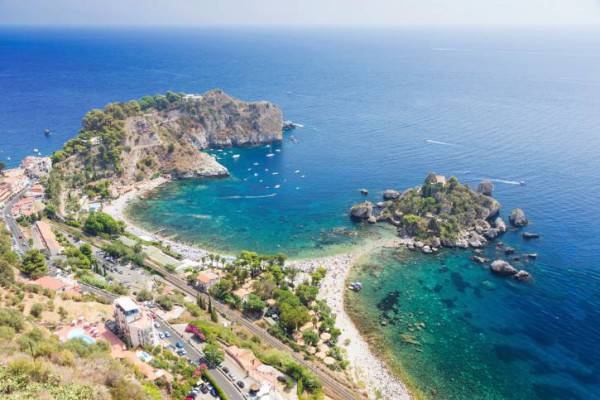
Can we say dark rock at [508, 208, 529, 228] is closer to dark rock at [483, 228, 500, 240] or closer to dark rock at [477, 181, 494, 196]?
dark rock at [483, 228, 500, 240]

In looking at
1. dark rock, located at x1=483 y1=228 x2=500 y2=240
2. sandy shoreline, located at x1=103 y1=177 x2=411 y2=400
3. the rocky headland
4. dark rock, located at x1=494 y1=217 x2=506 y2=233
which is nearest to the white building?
sandy shoreline, located at x1=103 y1=177 x2=411 y2=400

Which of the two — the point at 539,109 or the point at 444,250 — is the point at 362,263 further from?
the point at 539,109

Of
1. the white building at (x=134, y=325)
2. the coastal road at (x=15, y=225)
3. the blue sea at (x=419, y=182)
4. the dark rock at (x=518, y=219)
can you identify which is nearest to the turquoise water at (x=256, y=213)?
the blue sea at (x=419, y=182)

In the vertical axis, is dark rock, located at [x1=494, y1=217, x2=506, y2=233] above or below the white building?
below

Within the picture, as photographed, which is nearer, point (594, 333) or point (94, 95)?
point (594, 333)

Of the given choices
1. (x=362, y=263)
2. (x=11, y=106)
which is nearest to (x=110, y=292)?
(x=362, y=263)

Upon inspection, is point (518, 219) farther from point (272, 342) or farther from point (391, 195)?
point (272, 342)
